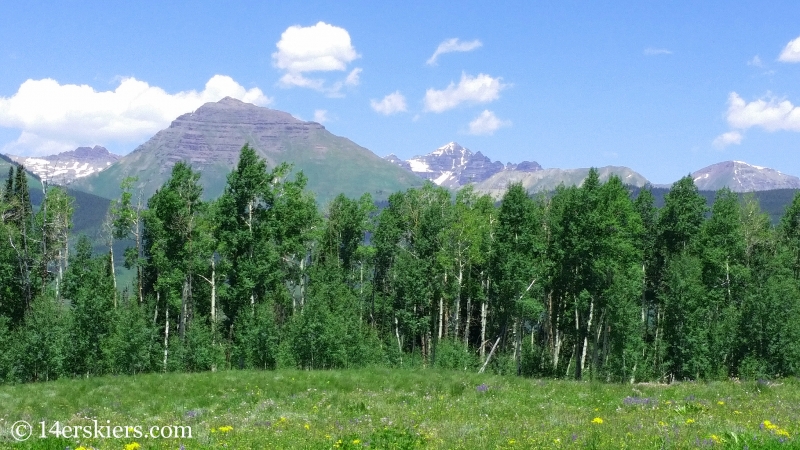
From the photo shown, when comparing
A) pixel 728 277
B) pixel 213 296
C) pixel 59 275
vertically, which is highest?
pixel 728 277

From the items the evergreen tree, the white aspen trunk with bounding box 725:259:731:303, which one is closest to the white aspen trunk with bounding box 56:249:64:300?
the evergreen tree

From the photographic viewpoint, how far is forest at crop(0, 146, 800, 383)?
47.8 m

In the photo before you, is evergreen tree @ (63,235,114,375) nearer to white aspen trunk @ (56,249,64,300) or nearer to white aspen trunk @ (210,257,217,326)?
white aspen trunk @ (210,257,217,326)

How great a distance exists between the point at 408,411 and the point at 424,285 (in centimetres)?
4007

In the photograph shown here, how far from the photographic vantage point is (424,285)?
58.1 meters

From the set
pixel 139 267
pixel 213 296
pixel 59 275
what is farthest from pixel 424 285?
pixel 59 275

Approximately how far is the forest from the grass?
→ 17.8 m

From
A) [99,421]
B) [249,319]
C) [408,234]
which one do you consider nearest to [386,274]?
[408,234]

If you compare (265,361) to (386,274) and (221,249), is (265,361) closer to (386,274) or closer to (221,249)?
(221,249)

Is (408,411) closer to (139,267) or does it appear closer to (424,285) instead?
(424,285)

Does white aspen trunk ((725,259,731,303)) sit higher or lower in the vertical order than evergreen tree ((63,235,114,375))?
higher

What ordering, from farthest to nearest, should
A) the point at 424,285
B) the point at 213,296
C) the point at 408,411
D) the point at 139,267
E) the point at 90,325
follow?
the point at 139,267 → the point at 424,285 → the point at 213,296 → the point at 90,325 → the point at 408,411

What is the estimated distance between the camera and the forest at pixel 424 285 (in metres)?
47.8

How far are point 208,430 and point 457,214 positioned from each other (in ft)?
155
